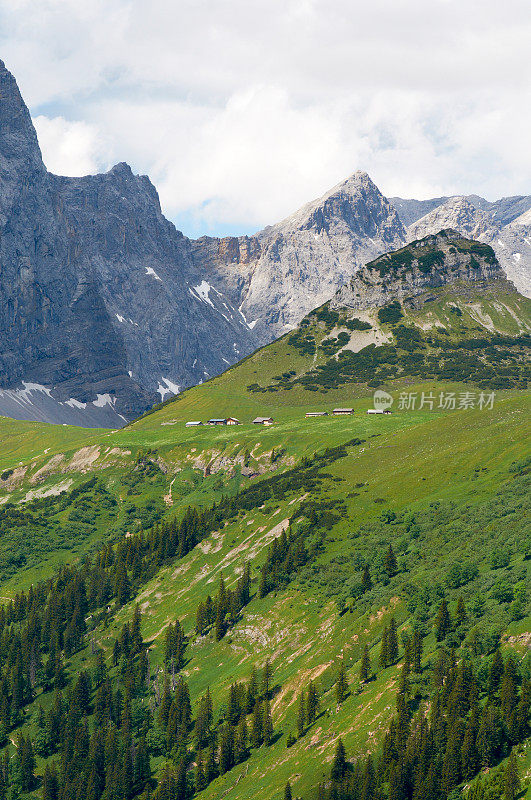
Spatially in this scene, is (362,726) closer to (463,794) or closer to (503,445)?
(463,794)

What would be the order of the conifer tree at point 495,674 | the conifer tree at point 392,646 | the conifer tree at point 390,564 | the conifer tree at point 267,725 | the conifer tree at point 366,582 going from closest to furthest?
the conifer tree at point 495,674, the conifer tree at point 392,646, the conifer tree at point 267,725, the conifer tree at point 366,582, the conifer tree at point 390,564

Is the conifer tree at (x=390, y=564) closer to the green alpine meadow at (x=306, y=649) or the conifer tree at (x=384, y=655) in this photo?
the green alpine meadow at (x=306, y=649)

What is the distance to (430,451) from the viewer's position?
19100cm

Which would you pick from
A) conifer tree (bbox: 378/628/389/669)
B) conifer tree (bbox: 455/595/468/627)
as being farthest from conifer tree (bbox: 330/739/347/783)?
conifer tree (bbox: 455/595/468/627)

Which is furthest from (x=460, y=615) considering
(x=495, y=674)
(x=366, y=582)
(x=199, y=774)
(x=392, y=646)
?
(x=199, y=774)

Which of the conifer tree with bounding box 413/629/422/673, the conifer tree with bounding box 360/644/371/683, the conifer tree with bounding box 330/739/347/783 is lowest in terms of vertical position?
the conifer tree with bounding box 330/739/347/783

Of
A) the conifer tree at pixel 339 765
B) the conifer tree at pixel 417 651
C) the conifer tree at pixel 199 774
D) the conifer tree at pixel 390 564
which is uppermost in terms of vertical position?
the conifer tree at pixel 390 564

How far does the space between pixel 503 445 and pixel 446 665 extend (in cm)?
7979

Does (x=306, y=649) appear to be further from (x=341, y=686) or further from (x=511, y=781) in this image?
(x=511, y=781)

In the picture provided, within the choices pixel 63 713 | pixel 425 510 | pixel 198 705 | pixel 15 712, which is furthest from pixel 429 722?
pixel 15 712

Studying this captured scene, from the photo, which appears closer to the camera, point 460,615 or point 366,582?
point 460,615

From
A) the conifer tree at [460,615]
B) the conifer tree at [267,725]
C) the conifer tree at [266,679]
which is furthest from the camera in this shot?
the conifer tree at [266,679]

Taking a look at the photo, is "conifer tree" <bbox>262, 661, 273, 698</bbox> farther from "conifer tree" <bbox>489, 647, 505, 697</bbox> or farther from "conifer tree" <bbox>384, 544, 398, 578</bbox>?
"conifer tree" <bbox>489, 647, 505, 697</bbox>

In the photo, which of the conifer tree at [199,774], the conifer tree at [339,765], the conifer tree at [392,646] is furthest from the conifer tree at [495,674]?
the conifer tree at [199,774]
